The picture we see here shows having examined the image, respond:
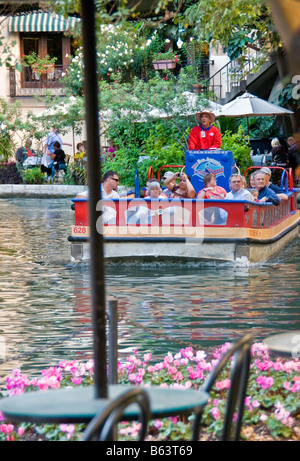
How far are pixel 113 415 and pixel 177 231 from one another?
11541 mm

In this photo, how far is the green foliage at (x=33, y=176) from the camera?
109ft

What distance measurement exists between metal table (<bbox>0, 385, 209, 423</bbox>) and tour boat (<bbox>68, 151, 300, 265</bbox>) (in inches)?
414

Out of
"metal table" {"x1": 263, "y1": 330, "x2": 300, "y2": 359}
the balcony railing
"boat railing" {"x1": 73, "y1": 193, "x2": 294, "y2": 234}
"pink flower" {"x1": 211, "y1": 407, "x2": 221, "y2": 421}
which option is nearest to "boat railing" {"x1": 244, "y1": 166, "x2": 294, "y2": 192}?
"boat railing" {"x1": 73, "y1": 193, "x2": 294, "y2": 234}

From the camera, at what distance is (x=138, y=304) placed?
1065cm

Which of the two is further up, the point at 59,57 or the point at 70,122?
the point at 59,57

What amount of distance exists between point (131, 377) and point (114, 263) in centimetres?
870

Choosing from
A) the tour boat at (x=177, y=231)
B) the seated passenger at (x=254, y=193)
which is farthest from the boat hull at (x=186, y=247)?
the seated passenger at (x=254, y=193)

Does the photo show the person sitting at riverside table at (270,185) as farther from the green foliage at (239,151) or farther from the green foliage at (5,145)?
the green foliage at (5,145)

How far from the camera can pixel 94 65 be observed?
10.1ft

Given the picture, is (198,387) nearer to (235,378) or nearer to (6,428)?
(6,428)

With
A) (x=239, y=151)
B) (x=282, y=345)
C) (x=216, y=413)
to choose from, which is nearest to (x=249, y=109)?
(x=239, y=151)

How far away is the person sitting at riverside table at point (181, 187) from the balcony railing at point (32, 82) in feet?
103
